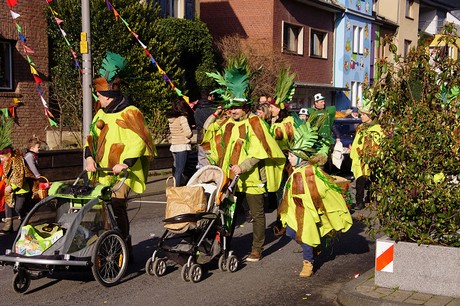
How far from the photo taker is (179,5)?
26031 mm

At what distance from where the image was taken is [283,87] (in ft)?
34.6

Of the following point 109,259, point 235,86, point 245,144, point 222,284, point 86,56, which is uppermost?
point 86,56

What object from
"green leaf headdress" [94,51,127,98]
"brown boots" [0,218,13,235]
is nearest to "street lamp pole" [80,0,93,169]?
"brown boots" [0,218,13,235]

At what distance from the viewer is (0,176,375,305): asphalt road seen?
21.5 ft

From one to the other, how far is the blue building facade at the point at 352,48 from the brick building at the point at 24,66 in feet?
67.8

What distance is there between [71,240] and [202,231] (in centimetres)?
135

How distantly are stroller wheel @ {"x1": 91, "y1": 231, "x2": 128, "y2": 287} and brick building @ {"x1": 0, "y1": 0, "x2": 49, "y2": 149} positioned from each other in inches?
492

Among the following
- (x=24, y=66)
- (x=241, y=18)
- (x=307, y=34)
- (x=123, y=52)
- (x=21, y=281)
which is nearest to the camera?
(x=21, y=281)

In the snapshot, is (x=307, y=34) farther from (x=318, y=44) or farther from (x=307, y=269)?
(x=307, y=269)

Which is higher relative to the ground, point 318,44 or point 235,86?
point 318,44

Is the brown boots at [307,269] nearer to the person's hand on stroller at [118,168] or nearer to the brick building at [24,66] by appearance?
the person's hand on stroller at [118,168]

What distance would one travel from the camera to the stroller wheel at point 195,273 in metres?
7.06

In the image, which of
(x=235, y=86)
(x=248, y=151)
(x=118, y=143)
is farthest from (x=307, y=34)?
(x=118, y=143)

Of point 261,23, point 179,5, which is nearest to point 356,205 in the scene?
point 179,5
